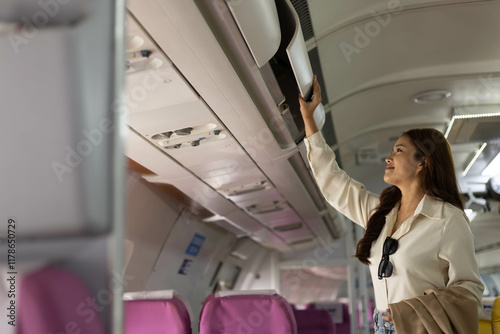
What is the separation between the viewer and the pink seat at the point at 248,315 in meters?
2.97

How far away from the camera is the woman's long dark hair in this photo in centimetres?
235

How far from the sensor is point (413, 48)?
4570 millimetres

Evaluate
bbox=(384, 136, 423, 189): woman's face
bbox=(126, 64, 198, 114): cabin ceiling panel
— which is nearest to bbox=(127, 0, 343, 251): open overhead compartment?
bbox=(126, 64, 198, 114): cabin ceiling panel

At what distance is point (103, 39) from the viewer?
32.2 inches

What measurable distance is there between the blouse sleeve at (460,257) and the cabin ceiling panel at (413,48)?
2.09m

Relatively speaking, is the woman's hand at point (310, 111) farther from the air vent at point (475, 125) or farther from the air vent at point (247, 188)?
the air vent at point (475, 125)

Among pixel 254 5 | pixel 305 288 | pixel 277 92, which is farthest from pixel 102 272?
pixel 305 288

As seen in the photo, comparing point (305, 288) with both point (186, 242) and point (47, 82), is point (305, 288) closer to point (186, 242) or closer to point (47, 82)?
point (186, 242)

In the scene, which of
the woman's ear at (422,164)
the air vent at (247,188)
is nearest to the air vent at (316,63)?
the air vent at (247,188)

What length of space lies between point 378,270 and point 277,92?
1167 mm

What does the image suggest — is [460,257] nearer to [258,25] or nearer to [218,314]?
[258,25]

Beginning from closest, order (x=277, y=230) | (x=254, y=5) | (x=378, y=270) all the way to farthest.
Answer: (x=254, y=5) → (x=378, y=270) → (x=277, y=230)

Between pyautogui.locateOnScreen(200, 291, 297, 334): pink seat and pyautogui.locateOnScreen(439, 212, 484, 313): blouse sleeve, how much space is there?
1.10 metres

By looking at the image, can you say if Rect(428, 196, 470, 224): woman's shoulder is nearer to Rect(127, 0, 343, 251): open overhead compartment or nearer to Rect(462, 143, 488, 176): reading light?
Rect(127, 0, 343, 251): open overhead compartment
